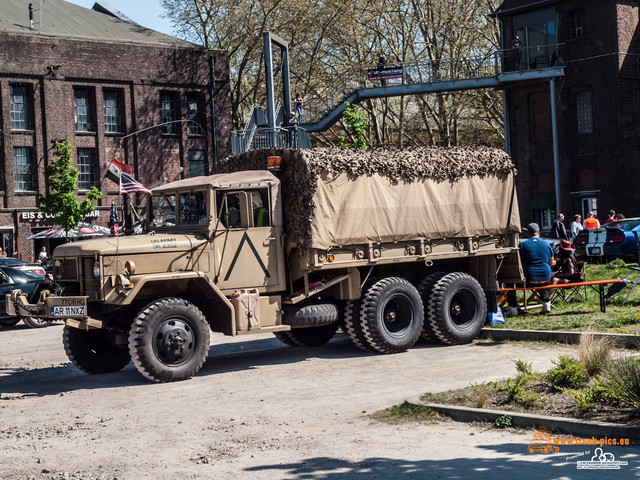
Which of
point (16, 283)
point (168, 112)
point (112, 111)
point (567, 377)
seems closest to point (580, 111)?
point (168, 112)

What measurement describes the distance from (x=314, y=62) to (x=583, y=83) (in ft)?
57.5

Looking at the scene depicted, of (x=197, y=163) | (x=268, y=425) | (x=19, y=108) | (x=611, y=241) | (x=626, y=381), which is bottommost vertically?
(x=268, y=425)

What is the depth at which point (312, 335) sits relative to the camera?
15.8m

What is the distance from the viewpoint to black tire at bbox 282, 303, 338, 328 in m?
13.8

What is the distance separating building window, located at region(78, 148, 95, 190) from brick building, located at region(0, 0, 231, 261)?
0.05 meters

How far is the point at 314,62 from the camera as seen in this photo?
54.3 m

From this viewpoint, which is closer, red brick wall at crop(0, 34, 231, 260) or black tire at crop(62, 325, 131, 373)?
black tire at crop(62, 325, 131, 373)

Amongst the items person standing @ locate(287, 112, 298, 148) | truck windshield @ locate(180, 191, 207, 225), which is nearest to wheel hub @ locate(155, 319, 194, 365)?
truck windshield @ locate(180, 191, 207, 225)

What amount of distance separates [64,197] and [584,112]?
23.5 metres

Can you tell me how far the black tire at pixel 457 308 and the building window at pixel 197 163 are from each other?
37895 millimetres

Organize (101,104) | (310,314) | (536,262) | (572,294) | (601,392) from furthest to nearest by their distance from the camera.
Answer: (101,104)
(572,294)
(536,262)
(310,314)
(601,392)

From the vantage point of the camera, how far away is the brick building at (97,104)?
150ft

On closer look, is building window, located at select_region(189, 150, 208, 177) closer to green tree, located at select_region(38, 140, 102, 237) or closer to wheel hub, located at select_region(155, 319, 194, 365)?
green tree, located at select_region(38, 140, 102, 237)

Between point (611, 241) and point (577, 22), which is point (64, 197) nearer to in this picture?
point (577, 22)
